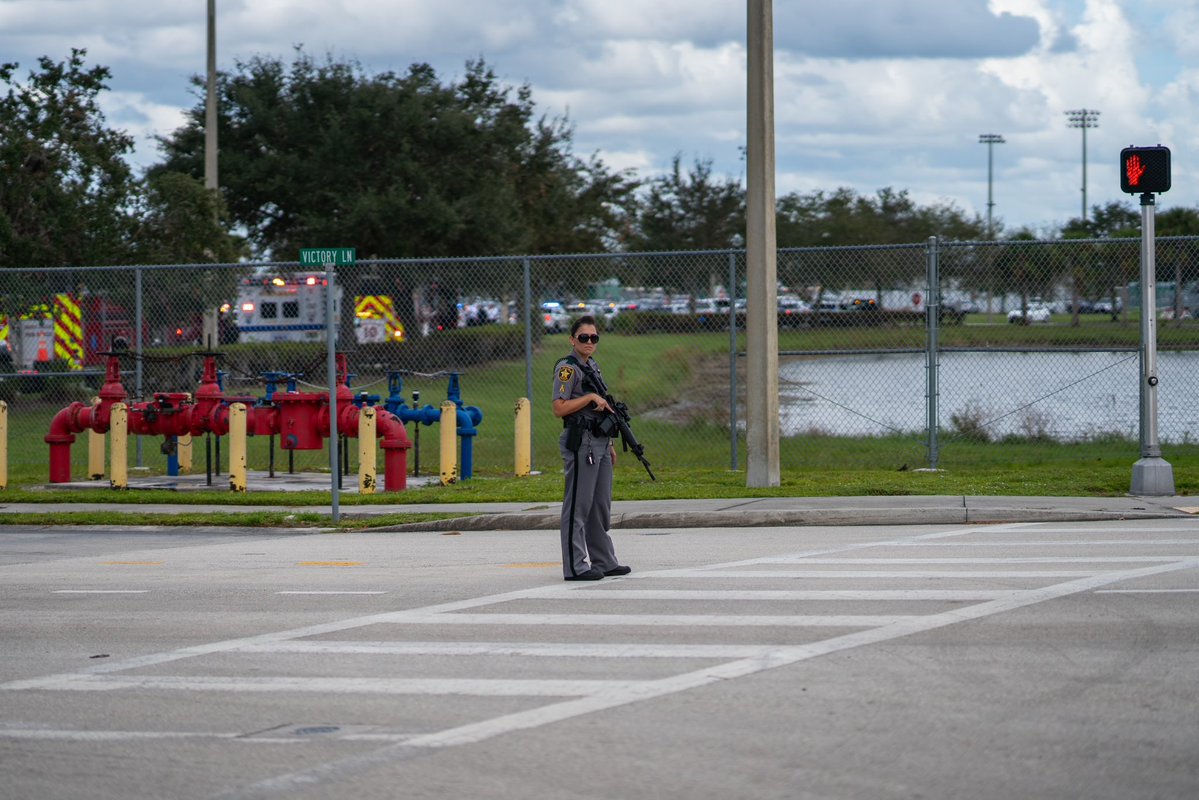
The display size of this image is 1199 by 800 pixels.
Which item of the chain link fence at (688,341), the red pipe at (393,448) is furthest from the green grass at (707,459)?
the red pipe at (393,448)

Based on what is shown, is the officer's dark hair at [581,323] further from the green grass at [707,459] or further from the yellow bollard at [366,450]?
the yellow bollard at [366,450]

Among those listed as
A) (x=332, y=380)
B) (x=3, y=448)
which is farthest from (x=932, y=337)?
(x=3, y=448)

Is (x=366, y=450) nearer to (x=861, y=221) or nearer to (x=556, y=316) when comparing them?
(x=556, y=316)

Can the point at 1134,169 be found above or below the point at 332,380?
above

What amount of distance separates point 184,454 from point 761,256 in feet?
28.9

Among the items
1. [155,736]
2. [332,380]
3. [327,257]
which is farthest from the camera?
[332,380]

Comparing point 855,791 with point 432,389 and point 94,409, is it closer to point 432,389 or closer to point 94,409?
point 94,409

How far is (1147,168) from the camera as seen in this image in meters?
15.3

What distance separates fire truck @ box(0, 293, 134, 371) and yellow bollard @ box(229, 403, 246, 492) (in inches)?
155

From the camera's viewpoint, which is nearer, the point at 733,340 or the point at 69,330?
the point at 733,340

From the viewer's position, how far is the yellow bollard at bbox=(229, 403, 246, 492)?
18156 mm

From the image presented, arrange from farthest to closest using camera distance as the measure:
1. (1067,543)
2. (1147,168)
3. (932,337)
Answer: (932,337), (1147,168), (1067,543)

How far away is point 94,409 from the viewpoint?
19.2 m

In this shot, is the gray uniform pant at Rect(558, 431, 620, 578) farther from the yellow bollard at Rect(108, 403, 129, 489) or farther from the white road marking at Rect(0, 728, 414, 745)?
the yellow bollard at Rect(108, 403, 129, 489)
